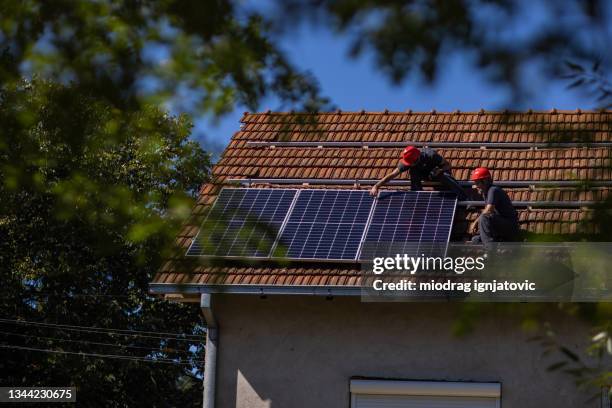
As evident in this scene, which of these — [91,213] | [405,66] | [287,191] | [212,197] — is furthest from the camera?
[287,191]

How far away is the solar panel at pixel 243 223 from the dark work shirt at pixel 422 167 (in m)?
1.36

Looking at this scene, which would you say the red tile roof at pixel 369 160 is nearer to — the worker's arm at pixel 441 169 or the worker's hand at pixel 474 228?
the worker's hand at pixel 474 228

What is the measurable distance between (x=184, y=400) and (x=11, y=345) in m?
4.24

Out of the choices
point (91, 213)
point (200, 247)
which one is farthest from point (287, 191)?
point (91, 213)

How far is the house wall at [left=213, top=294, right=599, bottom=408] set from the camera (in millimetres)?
12531

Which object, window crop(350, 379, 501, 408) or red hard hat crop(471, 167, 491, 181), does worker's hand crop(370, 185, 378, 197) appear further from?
window crop(350, 379, 501, 408)

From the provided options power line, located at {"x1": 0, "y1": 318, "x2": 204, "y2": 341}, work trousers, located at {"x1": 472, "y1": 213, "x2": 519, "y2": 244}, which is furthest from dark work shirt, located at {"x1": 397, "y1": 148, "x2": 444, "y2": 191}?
power line, located at {"x1": 0, "y1": 318, "x2": 204, "y2": 341}

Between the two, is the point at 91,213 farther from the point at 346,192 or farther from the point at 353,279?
the point at 346,192

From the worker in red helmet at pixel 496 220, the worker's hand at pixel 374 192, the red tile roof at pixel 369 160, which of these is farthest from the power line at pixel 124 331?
the worker in red helmet at pixel 496 220

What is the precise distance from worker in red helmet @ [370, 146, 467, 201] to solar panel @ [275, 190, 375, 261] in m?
0.38

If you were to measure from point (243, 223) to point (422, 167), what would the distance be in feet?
26.1

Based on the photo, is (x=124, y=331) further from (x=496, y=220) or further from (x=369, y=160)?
(x=496, y=220)

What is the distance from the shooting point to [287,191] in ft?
46.6

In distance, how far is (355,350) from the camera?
42.5 feet
